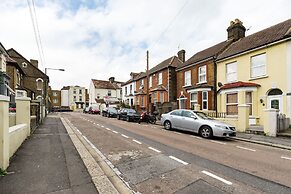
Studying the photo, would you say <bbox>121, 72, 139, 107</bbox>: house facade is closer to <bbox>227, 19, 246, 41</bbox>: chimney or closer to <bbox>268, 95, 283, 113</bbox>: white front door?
<bbox>227, 19, 246, 41</bbox>: chimney

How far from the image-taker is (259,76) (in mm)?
16312

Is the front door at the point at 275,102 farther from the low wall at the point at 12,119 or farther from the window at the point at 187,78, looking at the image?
the low wall at the point at 12,119

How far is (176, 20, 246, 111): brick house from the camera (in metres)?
20.7

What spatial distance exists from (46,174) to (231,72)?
58.9 ft

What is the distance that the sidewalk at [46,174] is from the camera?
165 inches

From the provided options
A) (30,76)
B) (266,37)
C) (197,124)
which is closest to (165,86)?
(266,37)

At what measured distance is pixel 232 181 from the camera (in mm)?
4934

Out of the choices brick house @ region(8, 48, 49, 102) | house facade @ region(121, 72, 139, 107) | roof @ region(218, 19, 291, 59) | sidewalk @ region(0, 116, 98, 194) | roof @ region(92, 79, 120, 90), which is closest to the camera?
sidewalk @ region(0, 116, 98, 194)

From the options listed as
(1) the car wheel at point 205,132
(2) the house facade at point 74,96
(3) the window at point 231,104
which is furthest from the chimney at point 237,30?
(2) the house facade at point 74,96

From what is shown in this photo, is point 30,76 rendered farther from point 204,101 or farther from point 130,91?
point 204,101

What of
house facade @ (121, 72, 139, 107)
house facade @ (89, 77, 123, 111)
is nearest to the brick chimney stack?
house facade @ (121, 72, 139, 107)

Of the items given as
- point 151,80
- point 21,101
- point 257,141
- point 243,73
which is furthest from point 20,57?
point 257,141

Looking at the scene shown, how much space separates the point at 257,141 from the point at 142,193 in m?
8.72

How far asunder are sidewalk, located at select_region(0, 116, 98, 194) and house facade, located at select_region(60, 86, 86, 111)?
7620 centimetres
